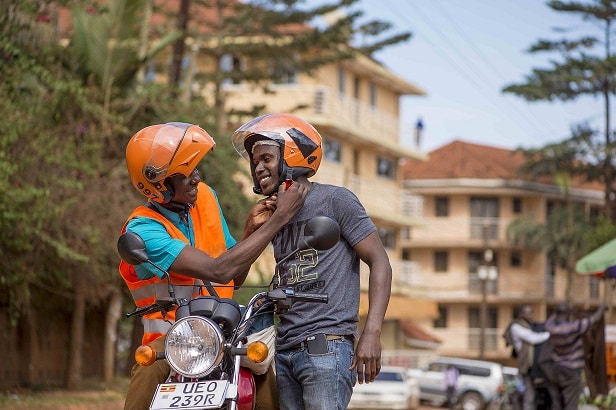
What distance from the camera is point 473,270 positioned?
242 feet

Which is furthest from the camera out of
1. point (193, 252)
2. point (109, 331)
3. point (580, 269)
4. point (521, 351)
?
point (109, 331)

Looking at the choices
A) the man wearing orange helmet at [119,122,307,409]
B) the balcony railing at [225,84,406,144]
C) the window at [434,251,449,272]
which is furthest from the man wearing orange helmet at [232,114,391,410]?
the window at [434,251,449,272]

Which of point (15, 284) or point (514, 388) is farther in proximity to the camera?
point (514, 388)

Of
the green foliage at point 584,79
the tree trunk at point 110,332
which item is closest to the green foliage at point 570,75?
the green foliage at point 584,79

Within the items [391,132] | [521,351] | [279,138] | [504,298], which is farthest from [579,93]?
[279,138]

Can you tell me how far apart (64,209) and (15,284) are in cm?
179

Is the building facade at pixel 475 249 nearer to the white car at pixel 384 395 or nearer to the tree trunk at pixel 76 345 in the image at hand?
the white car at pixel 384 395

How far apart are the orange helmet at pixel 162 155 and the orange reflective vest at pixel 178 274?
0.42 feet

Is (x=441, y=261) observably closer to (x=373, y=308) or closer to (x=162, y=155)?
(x=162, y=155)

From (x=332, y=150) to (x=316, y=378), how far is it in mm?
48874

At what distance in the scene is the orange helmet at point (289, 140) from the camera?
5574 millimetres

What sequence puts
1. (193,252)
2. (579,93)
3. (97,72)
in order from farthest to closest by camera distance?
(579,93) → (97,72) → (193,252)

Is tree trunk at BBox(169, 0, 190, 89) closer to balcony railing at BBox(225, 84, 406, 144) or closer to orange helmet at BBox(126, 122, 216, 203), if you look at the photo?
orange helmet at BBox(126, 122, 216, 203)

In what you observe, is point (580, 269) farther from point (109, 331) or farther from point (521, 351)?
point (109, 331)
